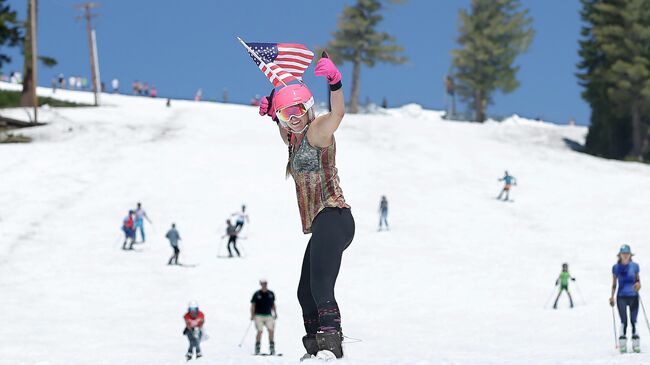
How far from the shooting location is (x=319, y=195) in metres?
6.41

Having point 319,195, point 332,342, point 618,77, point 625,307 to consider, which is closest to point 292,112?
point 319,195

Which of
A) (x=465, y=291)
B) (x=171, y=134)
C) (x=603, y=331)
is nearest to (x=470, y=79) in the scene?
(x=171, y=134)

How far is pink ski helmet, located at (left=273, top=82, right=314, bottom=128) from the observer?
642 centimetres

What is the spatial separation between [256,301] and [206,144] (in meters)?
35.0

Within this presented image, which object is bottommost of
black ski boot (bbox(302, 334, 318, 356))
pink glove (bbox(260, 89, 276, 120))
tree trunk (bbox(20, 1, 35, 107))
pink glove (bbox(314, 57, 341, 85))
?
black ski boot (bbox(302, 334, 318, 356))

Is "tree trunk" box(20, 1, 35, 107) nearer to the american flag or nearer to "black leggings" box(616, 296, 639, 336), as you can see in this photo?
"black leggings" box(616, 296, 639, 336)

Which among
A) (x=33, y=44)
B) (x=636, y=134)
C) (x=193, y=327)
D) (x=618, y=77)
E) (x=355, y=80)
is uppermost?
(x=355, y=80)

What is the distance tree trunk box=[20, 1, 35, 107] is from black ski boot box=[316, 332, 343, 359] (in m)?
51.9

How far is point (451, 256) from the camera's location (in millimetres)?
29297

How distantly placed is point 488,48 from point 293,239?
50045mm

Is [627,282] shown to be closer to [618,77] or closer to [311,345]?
[311,345]

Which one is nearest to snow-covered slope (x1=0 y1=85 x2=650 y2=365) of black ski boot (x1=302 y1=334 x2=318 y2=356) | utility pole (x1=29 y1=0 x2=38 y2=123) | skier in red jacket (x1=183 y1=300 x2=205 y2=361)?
black ski boot (x1=302 y1=334 x2=318 y2=356)

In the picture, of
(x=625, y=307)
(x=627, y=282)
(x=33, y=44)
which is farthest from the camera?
(x=33, y=44)

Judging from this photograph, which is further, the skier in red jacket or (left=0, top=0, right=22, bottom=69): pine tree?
(left=0, top=0, right=22, bottom=69): pine tree
